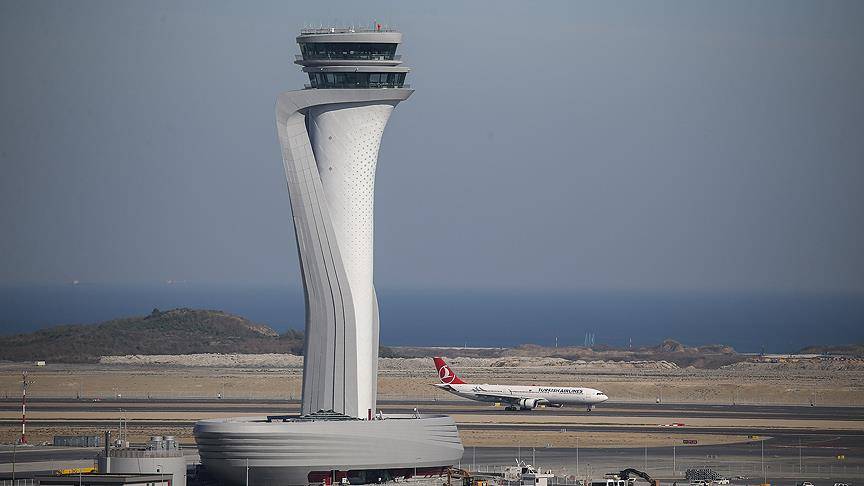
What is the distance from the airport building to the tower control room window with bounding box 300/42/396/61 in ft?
0.17

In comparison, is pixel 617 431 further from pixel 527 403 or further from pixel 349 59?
pixel 349 59

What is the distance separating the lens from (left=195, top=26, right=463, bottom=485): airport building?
88.8 meters

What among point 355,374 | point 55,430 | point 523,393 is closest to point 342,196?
point 355,374

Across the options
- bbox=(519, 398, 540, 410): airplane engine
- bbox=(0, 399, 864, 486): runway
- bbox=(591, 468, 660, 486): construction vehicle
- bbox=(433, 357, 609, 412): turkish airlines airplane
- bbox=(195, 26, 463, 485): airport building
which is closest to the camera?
bbox=(591, 468, 660, 486): construction vehicle

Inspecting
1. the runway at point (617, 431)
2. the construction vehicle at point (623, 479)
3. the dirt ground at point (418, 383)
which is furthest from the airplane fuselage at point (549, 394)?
the construction vehicle at point (623, 479)

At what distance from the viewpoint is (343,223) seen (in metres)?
89.4

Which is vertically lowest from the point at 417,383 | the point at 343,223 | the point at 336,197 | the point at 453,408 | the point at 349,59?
the point at 453,408

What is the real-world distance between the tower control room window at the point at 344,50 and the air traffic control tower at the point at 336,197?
5 centimetres

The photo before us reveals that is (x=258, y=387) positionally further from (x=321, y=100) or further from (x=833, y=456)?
(x=321, y=100)

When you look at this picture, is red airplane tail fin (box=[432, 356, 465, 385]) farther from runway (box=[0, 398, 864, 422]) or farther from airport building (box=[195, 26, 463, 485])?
airport building (box=[195, 26, 463, 485])

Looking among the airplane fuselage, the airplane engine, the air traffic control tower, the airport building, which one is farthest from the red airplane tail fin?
the air traffic control tower

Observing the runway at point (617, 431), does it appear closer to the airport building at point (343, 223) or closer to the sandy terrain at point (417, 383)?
the sandy terrain at point (417, 383)

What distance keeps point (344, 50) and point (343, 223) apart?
8.79 m

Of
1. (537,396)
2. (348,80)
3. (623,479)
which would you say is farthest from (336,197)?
(537,396)
